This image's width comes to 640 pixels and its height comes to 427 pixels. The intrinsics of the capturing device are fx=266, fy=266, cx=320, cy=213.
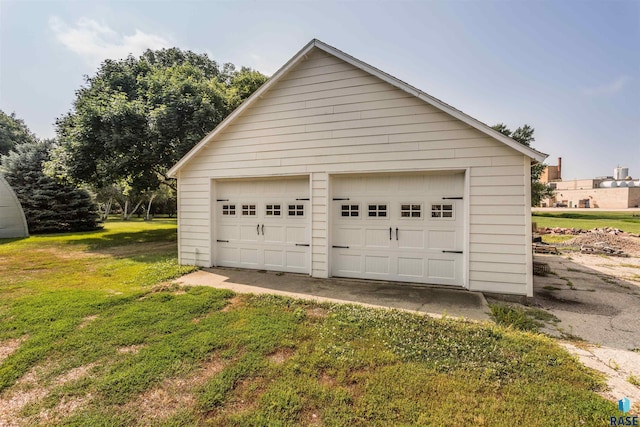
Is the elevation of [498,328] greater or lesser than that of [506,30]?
lesser

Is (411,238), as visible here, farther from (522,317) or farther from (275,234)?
(275,234)

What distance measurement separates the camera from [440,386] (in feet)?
8.35

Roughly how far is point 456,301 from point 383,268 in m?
1.67

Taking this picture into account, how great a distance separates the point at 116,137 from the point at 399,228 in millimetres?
11854

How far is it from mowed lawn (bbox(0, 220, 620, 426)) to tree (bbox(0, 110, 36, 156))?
157 ft

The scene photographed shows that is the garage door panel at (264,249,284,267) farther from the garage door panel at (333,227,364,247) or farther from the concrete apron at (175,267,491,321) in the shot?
the garage door panel at (333,227,364,247)

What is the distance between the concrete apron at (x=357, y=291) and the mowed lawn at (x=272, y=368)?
1.48 ft

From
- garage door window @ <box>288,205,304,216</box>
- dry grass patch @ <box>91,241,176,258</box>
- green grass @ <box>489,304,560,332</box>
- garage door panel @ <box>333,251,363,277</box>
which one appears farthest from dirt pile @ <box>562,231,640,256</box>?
dry grass patch @ <box>91,241,176,258</box>

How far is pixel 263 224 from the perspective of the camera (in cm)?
709

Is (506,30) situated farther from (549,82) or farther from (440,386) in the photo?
(440,386)

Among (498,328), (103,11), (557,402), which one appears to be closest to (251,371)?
(557,402)

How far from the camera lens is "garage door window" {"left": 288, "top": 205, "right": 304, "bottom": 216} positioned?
6.74m

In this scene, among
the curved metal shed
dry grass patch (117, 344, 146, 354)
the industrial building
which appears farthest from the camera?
the industrial building

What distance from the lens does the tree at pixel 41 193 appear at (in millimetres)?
16094
